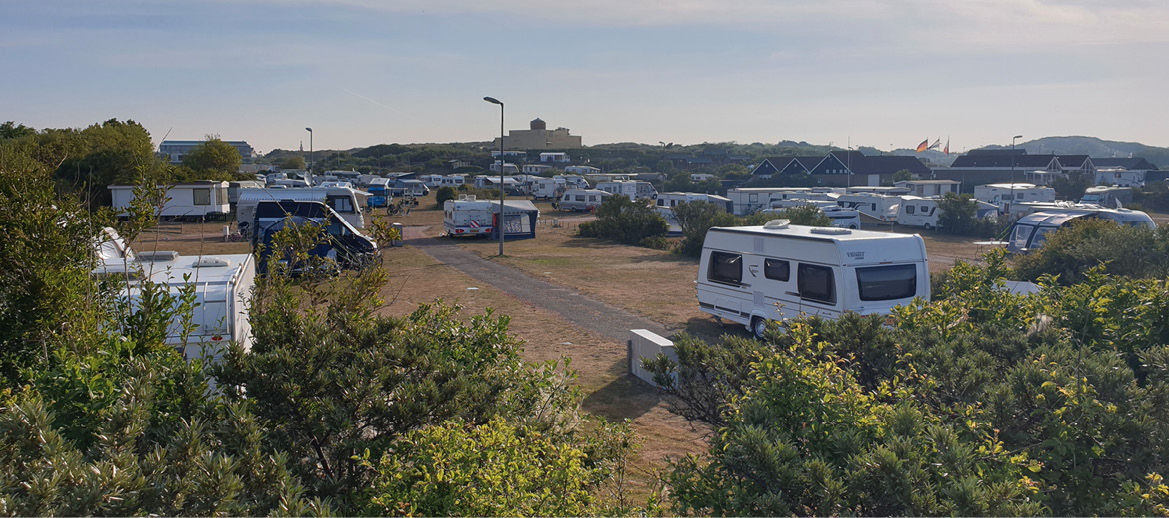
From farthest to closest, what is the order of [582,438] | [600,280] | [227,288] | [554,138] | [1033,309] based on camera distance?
[554,138], [600,280], [227,288], [1033,309], [582,438]

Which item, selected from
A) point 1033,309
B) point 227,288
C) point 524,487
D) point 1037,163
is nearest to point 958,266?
point 1033,309

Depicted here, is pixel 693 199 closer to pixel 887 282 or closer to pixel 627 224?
pixel 627 224

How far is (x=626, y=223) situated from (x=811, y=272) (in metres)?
21.3

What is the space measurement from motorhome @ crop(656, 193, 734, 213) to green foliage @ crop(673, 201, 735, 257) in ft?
21.2

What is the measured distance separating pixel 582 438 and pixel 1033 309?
406 cm

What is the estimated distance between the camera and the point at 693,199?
4088 cm

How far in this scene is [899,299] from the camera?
38.9ft

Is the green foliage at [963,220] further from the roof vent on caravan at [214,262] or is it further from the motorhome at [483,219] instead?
the roof vent on caravan at [214,262]

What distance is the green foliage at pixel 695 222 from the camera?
27266mm

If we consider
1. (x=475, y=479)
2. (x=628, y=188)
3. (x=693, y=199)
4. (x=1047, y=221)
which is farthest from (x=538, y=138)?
(x=475, y=479)

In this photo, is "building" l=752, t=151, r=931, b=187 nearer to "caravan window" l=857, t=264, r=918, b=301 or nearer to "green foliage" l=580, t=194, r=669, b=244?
"green foliage" l=580, t=194, r=669, b=244

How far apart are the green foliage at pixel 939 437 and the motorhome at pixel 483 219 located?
26893 mm

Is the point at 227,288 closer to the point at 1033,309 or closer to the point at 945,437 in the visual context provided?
the point at 945,437

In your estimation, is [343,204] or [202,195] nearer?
[343,204]
